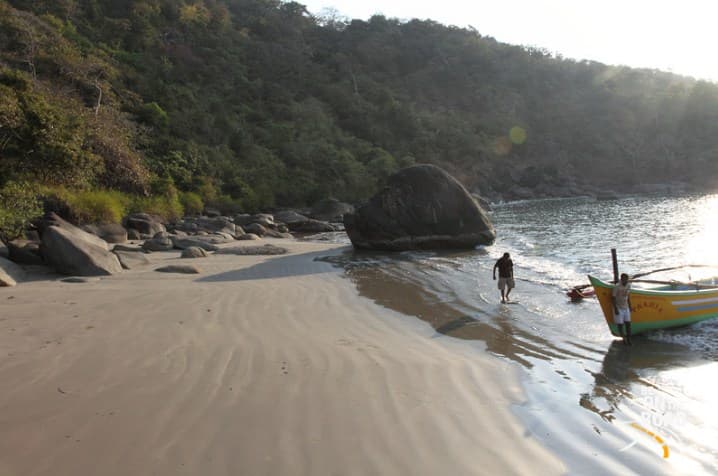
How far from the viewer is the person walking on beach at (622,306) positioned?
25.4ft

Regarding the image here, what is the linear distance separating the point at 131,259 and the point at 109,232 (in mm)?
5906

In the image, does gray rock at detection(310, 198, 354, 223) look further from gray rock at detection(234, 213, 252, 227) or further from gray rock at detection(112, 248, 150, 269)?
gray rock at detection(112, 248, 150, 269)

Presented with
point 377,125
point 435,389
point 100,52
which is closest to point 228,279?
point 435,389

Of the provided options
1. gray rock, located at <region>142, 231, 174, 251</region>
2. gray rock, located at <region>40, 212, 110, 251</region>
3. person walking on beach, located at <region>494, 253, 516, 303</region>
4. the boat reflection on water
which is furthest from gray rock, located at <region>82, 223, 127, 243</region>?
the boat reflection on water

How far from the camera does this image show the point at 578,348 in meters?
7.44

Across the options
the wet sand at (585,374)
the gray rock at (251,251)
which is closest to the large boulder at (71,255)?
the gray rock at (251,251)

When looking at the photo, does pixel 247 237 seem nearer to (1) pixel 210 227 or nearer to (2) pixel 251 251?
(1) pixel 210 227

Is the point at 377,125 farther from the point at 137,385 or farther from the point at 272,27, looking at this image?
the point at 137,385

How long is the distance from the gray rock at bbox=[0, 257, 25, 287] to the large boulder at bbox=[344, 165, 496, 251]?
38.8 feet

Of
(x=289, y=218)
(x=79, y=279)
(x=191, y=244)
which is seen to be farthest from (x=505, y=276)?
(x=289, y=218)

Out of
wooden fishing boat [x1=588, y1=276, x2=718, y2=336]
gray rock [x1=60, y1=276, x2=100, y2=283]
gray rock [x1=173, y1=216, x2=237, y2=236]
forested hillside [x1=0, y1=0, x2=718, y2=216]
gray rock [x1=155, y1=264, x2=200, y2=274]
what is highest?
forested hillside [x1=0, y1=0, x2=718, y2=216]

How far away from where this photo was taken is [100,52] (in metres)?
43.1

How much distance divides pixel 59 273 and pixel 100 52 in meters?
40.3

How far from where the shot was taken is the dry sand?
3.61m
